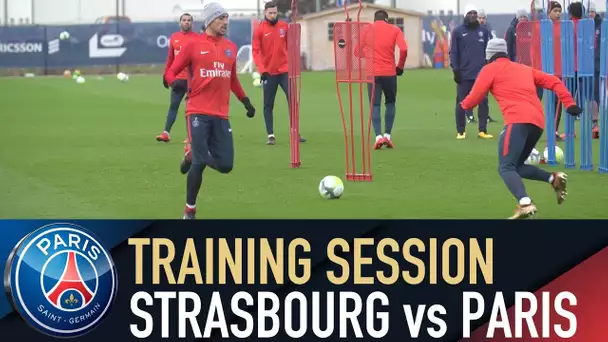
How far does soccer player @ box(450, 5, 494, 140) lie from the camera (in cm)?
2125

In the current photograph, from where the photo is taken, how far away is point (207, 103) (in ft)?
40.8

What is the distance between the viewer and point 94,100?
1275 inches

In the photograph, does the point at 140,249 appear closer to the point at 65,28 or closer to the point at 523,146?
the point at 523,146

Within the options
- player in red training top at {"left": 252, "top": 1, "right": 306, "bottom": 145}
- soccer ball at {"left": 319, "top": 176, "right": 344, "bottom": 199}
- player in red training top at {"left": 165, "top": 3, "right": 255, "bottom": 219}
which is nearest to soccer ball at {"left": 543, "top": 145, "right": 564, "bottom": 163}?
player in red training top at {"left": 252, "top": 1, "right": 306, "bottom": 145}

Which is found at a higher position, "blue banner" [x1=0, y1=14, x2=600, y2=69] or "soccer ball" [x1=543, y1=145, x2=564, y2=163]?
A: "blue banner" [x1=0, y1=14, x2=600, y2=69]

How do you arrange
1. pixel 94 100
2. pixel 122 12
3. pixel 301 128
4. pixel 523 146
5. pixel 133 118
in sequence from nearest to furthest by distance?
pixel 523 146
pixel 301 128
pixel 133 118
pixel 94 100
pixel 122 12

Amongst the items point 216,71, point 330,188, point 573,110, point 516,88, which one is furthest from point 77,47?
point 573,110

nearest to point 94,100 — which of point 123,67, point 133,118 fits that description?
point 133,118

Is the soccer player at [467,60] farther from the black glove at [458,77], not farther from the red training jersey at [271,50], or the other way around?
the red training jersey at [271,50]

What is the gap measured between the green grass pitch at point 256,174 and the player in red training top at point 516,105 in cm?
56

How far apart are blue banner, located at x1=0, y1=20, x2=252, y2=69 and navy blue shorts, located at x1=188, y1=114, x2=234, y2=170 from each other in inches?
1495

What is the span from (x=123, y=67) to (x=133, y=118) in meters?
23.9

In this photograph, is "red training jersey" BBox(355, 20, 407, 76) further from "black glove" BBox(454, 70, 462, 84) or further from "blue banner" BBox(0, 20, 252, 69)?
"blue banner" BBox(0, 20, 252, 69)

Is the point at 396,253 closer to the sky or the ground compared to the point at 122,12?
closer to the ground
